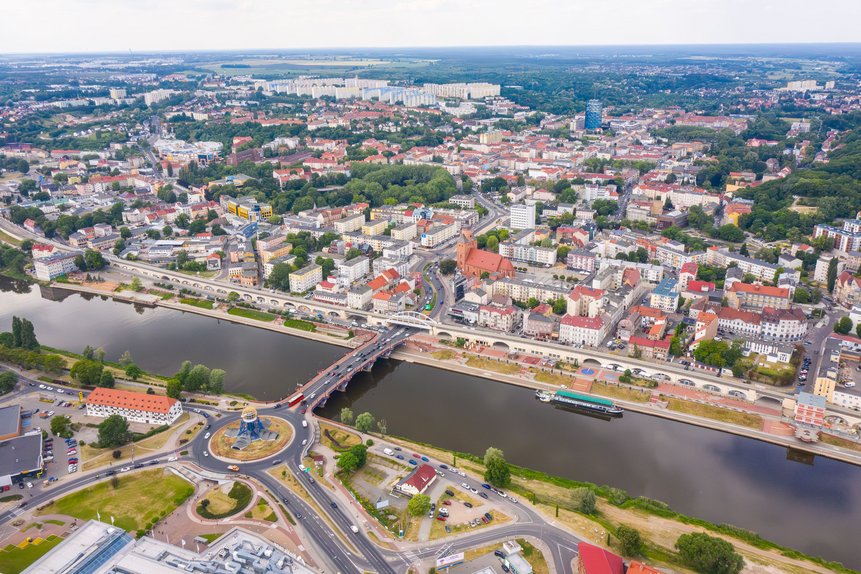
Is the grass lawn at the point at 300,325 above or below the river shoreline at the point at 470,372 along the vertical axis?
above

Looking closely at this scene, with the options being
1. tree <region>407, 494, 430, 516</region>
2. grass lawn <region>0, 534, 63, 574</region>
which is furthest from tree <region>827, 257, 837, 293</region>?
grass lawn <region>0, 534, 63, 574</region>

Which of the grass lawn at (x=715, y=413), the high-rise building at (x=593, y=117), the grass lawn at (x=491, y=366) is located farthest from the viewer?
the high-rise building at (x=593, y=117)

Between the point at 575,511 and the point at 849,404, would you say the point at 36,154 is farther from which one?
the point at 849,404

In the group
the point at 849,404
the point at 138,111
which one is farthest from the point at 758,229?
the point at 138,111

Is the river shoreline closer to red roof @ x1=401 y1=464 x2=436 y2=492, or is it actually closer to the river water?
the river water

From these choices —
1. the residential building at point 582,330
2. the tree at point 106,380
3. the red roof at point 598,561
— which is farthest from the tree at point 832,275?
the tree at point 106,380

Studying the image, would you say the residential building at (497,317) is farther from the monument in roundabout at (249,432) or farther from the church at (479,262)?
the monument in roundabout at (249,432)

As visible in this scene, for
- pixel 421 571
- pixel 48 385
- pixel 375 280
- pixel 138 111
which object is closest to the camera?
pixel 421 571

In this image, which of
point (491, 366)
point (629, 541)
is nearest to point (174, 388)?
point (491, 366)

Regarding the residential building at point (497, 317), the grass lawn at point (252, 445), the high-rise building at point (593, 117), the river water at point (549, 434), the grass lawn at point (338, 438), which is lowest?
the river water at point (549, 434)
